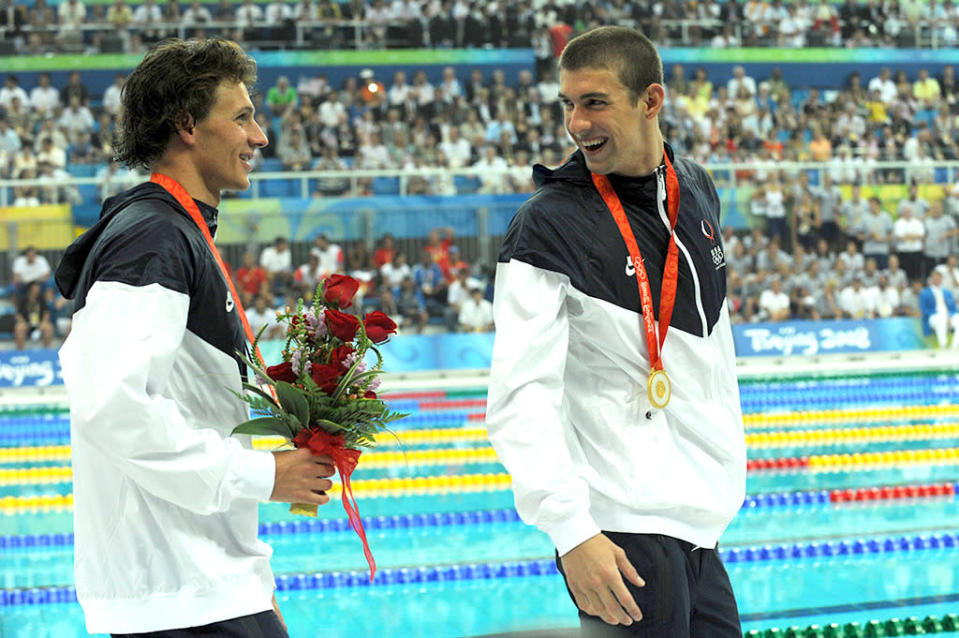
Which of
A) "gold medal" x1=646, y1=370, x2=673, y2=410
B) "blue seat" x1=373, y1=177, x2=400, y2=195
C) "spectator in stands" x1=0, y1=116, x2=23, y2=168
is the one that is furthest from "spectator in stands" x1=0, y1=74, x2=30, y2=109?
"gold medal" x1=646, y1=370, x2=673, y2=410

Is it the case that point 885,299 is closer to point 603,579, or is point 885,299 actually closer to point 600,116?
point 600,116

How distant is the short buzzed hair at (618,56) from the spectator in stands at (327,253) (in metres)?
11.6

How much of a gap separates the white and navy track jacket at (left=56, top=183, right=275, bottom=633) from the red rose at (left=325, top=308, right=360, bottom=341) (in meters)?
0.18

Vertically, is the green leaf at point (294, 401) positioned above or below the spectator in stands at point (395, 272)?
above

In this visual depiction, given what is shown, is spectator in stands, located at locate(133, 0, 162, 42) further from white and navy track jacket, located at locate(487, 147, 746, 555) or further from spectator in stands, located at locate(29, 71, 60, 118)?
white and navy track jacket, located at locate(487, 147, 746, 555)

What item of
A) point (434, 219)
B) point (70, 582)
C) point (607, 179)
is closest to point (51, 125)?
point (434, 219)

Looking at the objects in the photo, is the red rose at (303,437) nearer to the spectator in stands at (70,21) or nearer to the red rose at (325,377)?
the red rose at (325,377)

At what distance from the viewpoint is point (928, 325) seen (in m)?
15.0

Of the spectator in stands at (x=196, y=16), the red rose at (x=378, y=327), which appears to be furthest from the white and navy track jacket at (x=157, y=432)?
the spectator in stands at (x=196, y=16)

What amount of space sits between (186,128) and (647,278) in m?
0.93

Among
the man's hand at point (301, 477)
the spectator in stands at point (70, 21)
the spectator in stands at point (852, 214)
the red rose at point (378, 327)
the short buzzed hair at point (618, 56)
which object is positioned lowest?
the spectator in stands at point (852, 214)

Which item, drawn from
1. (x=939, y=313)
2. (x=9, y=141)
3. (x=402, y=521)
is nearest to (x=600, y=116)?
(x=402, y=521)

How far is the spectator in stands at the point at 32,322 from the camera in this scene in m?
13.2

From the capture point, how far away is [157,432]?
6.16 ft
